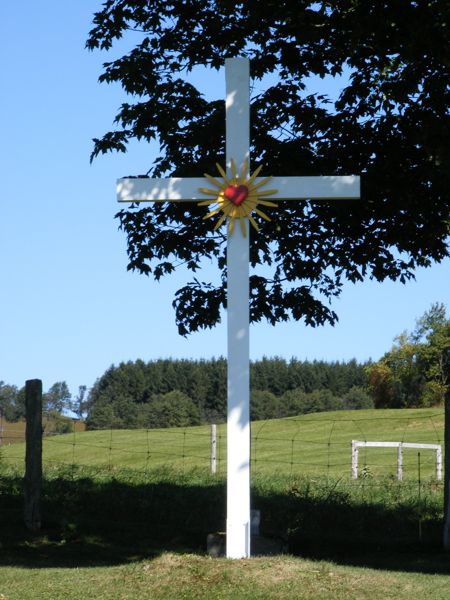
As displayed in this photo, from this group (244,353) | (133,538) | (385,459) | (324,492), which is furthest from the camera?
(385,459)

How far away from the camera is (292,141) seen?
16.0m

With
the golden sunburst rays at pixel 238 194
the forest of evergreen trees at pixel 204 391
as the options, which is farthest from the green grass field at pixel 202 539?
the forest of evergreen trees at pixel 204 391

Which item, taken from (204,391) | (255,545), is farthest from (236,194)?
(204,391)

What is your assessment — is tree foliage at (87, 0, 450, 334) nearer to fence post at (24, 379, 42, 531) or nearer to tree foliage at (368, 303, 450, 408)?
fence post at (24, 379, 42, 531)

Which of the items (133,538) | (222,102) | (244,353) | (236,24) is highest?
(236,24)

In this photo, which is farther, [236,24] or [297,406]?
[297,406]

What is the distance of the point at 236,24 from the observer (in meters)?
16.6

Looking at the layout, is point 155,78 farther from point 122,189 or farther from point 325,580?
point 325,580

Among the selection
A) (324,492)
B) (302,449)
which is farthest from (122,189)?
(302,449)

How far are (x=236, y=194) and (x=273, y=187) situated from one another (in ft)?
1.50

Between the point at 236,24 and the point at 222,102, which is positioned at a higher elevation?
the point at 236,24

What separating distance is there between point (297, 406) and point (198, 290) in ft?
203

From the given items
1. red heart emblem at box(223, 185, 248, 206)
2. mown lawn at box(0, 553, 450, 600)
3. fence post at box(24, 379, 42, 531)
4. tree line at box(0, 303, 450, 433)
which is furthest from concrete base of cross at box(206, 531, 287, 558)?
tree line at box(0, 303, 450, 433)

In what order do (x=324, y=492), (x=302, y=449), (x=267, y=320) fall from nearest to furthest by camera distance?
(x=267, y=320), (x=324, y=492), (x=302, y=449)
